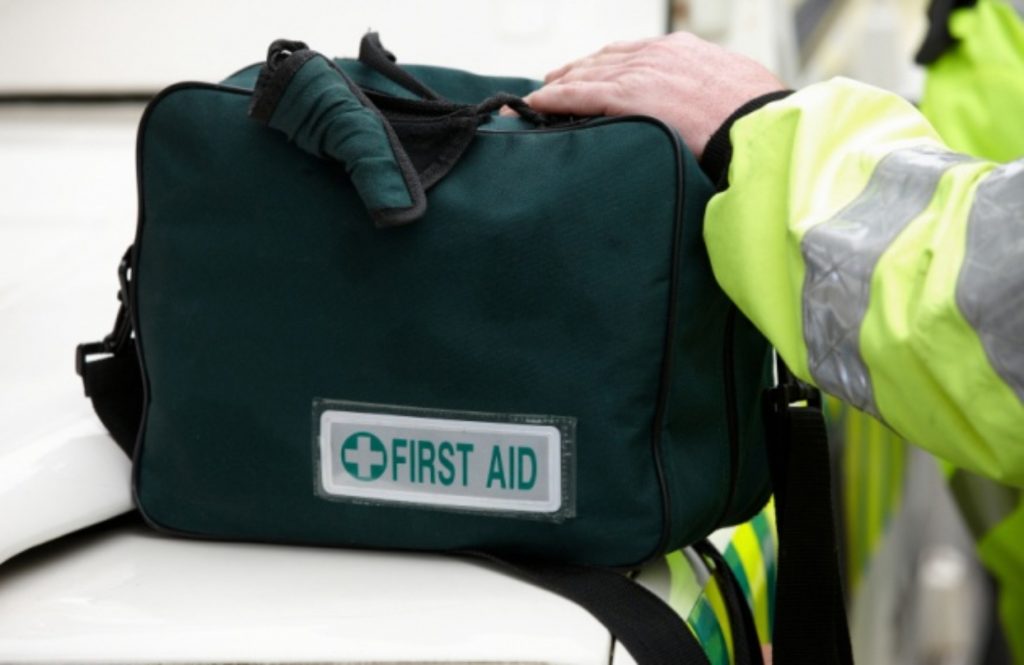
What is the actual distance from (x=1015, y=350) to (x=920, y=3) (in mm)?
5977

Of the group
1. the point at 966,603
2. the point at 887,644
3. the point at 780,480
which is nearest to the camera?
the point at 780,480

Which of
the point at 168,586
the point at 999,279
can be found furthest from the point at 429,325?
the point at 999,279

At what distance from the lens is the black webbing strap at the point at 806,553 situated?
2.96ft

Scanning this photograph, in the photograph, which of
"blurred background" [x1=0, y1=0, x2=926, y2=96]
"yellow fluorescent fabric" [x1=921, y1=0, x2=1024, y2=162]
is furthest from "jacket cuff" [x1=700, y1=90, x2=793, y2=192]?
"yellow fluorescent fabric" [x1=921, y1=0, x2=1024, y2=162]

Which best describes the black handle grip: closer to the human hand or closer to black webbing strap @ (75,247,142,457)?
the human hand

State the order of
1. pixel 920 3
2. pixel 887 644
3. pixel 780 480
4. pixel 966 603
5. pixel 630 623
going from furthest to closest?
pixel 920 3 < pixel 966 603 < pixel 887 644 < pixel 780 480 < pixel 630 623

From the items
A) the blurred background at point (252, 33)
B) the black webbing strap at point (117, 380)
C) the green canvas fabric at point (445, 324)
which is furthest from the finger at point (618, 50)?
the blurred background at point (252, 33)

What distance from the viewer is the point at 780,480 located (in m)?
0.92

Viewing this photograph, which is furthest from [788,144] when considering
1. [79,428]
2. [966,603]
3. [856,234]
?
[966,603]

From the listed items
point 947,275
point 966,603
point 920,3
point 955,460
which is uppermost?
point 947,275

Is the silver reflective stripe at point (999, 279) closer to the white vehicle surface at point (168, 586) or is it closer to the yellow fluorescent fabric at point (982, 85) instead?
the white vehicle surface at point (168, 586)

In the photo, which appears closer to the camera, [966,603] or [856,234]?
[856,234]

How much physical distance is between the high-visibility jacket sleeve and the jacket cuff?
0.8 inches

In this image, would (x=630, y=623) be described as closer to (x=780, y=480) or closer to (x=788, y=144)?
(x=780, y=480)
